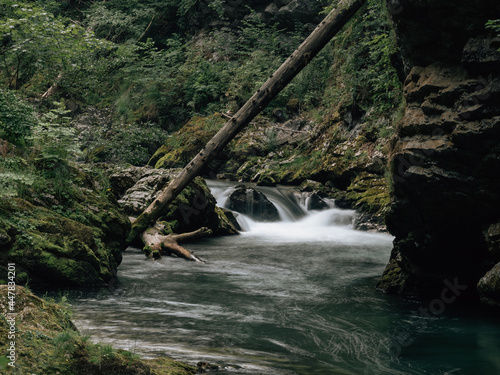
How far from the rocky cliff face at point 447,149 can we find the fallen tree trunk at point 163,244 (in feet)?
14.2

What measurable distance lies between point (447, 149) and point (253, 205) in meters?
9.26

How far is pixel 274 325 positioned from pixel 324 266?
3752 mm

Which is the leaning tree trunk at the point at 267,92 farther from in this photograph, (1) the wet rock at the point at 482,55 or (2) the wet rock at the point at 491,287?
(2) the wet rock at the point at 491,287

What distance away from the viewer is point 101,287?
575 centimetres

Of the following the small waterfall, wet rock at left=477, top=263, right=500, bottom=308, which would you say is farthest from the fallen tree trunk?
wet rock at left=477, top=263, right=500, bottom=308

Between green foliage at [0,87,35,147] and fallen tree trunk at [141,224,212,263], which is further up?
green foliage at [0,87,35,147]

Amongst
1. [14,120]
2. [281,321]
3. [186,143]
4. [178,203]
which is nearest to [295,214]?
[178,203]

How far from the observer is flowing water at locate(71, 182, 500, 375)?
150 inches

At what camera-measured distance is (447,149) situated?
4.97 m

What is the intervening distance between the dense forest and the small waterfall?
568 millimetres

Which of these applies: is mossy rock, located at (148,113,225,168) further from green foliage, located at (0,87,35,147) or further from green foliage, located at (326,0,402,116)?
green foliage, located at (0,87,35,147)

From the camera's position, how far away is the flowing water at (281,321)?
3812mm

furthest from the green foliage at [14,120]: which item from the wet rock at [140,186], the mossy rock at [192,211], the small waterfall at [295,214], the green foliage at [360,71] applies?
the green foliage at [360,71]

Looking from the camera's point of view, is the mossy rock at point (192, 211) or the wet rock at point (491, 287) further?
the mossy rock at point (192, 211)
